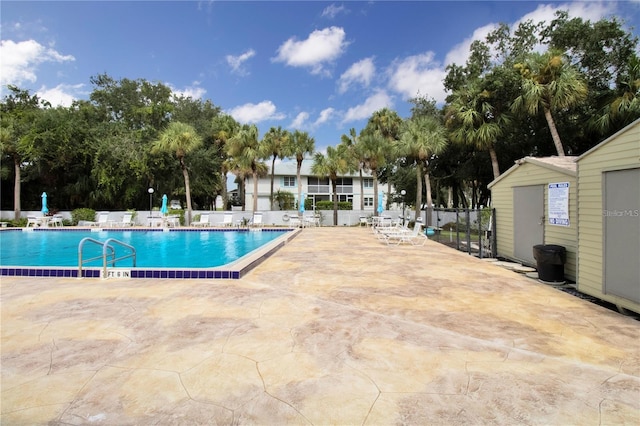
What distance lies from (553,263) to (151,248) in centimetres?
1300

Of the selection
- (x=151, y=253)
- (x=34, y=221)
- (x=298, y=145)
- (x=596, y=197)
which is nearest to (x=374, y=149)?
(x=298, y=145)

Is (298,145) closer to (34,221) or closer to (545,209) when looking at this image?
(34,221)

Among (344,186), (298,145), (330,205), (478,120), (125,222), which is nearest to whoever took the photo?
(478,120)

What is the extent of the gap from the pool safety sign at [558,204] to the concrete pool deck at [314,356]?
179 centimetres

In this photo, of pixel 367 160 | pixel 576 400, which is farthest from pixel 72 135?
pixel 576 400

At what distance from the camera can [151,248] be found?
508 inches

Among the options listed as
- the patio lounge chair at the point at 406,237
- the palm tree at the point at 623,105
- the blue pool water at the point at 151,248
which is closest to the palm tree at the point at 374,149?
the blue pool water at the point at 151,248

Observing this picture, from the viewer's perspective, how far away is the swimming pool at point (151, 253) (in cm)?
629

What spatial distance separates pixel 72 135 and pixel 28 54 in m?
9.91

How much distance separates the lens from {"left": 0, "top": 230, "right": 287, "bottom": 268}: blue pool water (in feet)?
33.0

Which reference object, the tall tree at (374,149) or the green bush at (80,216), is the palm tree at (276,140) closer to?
the tall tree at (374,149)

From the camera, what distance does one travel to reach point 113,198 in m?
26.3

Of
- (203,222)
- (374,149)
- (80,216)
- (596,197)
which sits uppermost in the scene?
(374,149)

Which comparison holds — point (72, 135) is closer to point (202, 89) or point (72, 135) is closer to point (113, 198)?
point (113, 198)
